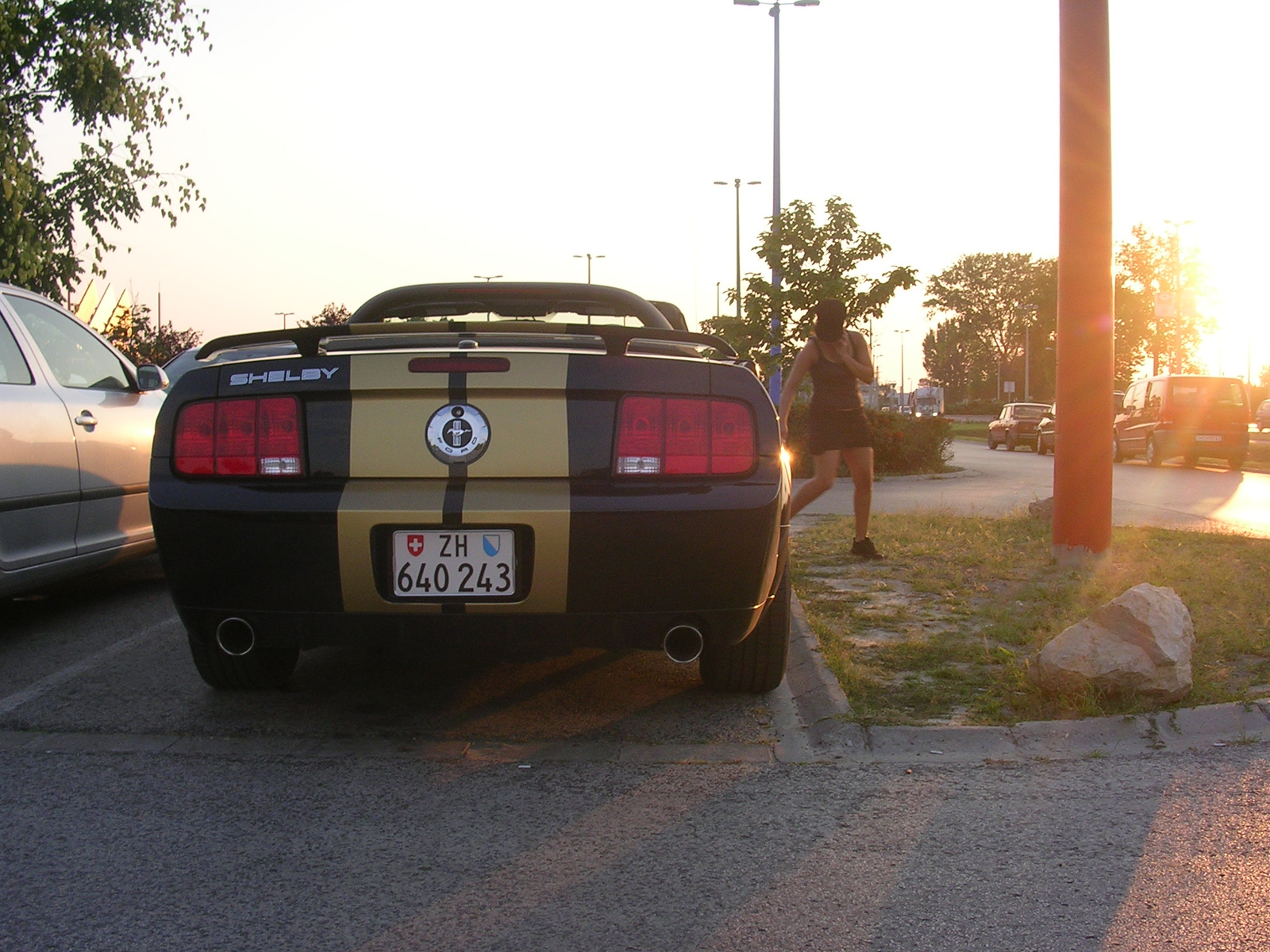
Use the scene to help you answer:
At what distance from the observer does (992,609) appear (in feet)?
18.5

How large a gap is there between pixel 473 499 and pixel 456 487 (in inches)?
3.0

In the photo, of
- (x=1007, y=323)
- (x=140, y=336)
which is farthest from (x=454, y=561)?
(x=1007, y=323)

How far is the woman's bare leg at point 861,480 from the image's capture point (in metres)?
7.62

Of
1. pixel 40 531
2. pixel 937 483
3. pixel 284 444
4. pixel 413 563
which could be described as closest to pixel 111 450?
pixel 40 531

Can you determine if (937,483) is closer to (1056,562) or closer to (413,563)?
(1056,562)

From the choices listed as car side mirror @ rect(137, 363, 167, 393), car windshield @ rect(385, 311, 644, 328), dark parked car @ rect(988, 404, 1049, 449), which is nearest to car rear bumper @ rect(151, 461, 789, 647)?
car windshield @ rect(385, 311, 644, 328)

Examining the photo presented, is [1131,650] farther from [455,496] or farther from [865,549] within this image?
[865,549]

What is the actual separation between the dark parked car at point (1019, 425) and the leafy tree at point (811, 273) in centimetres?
2131

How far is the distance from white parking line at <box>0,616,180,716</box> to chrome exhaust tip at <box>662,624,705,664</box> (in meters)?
2.34

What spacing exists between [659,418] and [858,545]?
14.7 feet

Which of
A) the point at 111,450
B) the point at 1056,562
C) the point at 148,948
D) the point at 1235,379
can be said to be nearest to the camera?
the point at 148,948

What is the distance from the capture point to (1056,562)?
23.4 ft

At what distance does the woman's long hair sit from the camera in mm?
7699

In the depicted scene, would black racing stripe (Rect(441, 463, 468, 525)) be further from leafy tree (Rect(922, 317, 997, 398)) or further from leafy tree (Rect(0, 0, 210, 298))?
leafy tree (Rect(922, 317, 997, 398))
